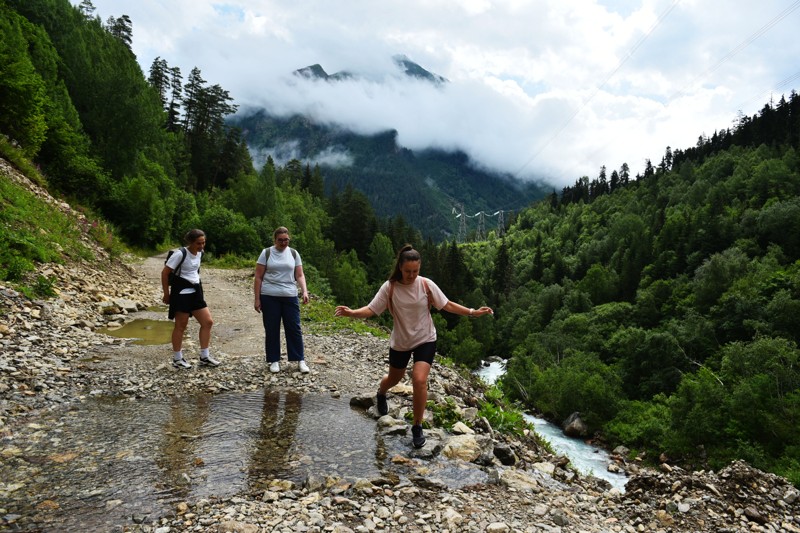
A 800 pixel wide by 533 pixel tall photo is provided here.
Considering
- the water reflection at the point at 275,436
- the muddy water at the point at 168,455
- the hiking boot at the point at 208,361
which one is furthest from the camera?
the hiking boot at the point at 208,361

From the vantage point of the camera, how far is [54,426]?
5383 millimetres

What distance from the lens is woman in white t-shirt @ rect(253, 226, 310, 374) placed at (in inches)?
323

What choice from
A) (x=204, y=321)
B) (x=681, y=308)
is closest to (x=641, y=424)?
(x=681, y=308)

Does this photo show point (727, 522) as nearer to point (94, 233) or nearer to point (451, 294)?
point (94, 233)

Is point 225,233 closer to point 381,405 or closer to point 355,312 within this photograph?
point 381,405

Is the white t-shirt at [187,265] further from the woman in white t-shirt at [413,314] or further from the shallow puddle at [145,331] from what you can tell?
the woman in white t-shirt at [413,314]

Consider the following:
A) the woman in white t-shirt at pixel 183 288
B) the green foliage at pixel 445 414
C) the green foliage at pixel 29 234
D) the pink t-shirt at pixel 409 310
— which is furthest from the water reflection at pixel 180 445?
the green foliage at pixel 29 234

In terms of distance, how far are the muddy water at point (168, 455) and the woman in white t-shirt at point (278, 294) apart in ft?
5.42

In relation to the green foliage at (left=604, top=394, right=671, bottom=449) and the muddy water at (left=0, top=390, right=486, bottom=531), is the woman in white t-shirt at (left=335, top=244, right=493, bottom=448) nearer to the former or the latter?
the muddy water at (left=0, top=390, right=486, bottom=531)

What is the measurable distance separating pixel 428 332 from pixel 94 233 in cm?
1837

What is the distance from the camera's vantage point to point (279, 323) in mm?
8484

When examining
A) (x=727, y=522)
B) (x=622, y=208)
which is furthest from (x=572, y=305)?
(x=727, y=522)

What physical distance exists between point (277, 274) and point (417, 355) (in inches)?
145

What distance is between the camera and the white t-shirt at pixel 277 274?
27.0ft
